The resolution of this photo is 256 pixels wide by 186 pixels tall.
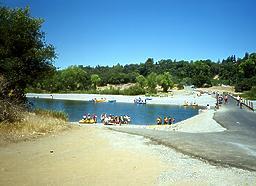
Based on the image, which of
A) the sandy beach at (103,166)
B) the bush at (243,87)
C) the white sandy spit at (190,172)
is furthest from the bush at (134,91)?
the white sandy spit at (190,172)

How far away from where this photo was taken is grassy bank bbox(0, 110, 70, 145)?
624 inches

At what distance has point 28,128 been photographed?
17.3 meters

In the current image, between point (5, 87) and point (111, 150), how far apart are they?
27.4 feet

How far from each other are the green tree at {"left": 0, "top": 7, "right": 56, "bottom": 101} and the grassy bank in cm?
253

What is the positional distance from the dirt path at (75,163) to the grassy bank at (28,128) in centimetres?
79

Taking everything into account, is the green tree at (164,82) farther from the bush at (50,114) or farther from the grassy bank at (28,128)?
the grassy bank at (28,128)

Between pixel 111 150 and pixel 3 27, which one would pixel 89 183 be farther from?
pixel 3 27

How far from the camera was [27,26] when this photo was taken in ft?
72.4

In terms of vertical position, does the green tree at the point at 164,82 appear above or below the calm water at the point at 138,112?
above

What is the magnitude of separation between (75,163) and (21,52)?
12205 millimetres

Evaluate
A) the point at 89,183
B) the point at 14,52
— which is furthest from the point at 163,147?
the point at 14,52

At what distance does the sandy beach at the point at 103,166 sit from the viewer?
10.9 meters

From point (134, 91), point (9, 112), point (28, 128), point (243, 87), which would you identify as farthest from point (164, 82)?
point (28, 128)

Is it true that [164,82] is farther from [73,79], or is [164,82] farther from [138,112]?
[138,112]
